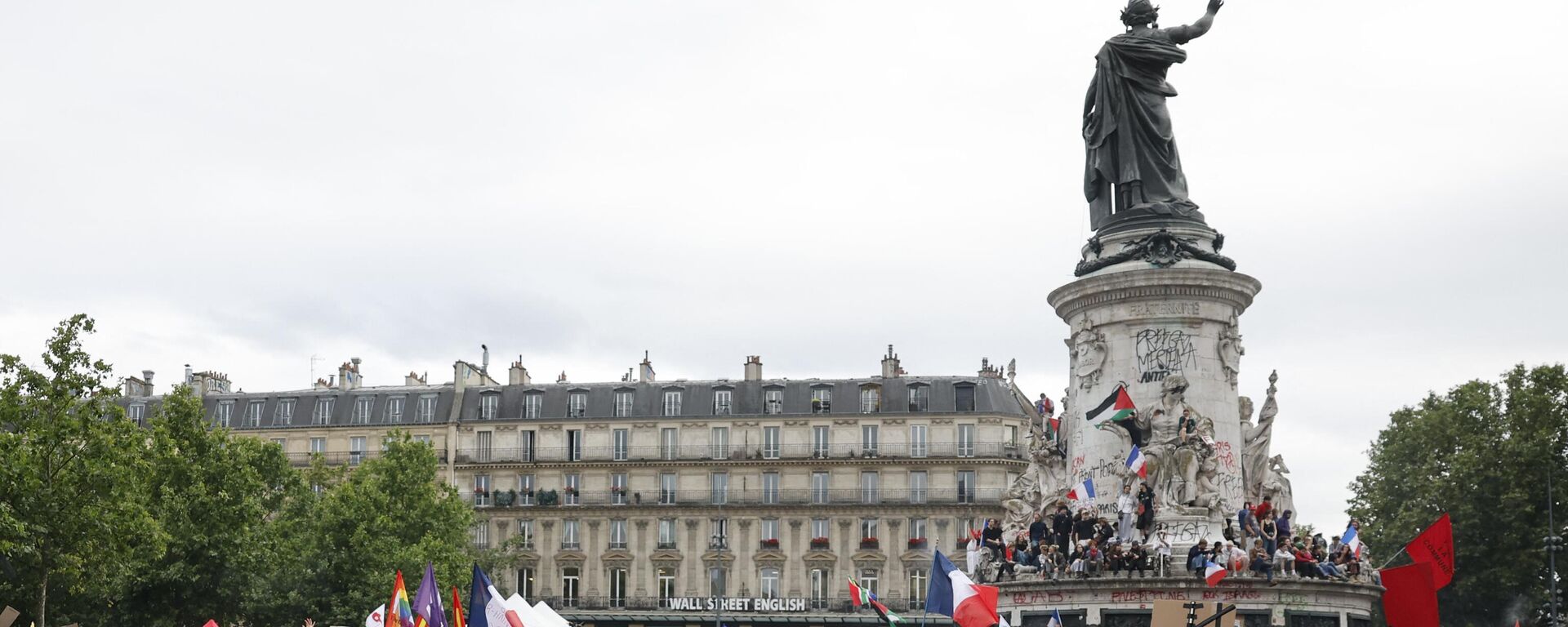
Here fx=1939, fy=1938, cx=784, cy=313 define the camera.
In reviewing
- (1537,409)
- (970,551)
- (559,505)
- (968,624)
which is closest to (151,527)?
(970,551)

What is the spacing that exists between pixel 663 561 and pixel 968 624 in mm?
60168

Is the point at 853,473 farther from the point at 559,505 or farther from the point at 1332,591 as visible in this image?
the point at 1332,591

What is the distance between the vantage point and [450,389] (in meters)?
94.7

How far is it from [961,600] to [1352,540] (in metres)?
13.3

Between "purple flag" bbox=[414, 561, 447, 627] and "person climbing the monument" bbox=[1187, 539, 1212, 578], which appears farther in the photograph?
"person climbing the monument" bbox=[1187, 539, 1212, 578]

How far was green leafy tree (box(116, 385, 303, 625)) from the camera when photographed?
5397 cm

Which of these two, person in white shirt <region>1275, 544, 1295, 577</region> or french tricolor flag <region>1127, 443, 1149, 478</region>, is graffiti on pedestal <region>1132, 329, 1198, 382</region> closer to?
french tricolor flag <region>1127, 443, 1149, 478</region>

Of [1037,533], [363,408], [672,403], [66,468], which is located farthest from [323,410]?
[1037,533]

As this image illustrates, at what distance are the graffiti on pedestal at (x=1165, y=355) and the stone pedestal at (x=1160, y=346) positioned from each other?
17mm

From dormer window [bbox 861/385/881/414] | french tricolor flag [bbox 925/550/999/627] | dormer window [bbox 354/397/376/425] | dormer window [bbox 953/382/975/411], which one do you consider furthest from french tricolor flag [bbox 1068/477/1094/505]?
dormer window [bbox 354/397/376/425]

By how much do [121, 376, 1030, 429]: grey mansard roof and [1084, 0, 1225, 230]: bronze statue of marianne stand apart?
147ft

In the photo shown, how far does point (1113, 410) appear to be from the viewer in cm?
3888

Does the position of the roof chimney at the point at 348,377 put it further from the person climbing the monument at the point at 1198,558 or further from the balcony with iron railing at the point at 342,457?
the person climbing the monument at the point at 1198,558

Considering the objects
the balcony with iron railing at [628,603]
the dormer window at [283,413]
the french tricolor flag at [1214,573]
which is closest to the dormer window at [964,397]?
the balcony with iron railing at [628,603]
